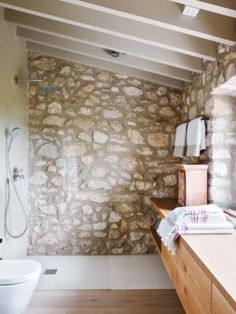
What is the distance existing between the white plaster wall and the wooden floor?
0.73 meters

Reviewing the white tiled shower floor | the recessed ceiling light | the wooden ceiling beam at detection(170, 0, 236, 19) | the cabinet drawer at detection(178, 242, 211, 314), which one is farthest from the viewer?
the white tiled shower floor

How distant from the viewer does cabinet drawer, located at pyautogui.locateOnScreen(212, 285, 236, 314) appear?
1.11 m

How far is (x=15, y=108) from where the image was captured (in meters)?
3.39

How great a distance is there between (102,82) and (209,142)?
1779 millimetres

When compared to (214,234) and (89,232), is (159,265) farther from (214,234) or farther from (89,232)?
(214,234)

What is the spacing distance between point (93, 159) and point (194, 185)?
159 cm

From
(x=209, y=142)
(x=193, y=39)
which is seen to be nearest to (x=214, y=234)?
(x=209, y=142)

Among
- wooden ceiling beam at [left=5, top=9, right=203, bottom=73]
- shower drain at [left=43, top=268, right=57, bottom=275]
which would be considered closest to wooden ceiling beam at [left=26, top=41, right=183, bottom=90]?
wooden ceiling beam at [left=5, top=9, right=203, bottom=73]

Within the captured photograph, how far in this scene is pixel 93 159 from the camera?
12.6 feet

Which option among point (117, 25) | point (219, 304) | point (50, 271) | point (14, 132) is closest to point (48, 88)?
point (14, 132)

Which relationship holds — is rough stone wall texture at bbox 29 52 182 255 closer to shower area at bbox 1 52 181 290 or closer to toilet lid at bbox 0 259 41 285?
shower area at bbox 1 52 181 290

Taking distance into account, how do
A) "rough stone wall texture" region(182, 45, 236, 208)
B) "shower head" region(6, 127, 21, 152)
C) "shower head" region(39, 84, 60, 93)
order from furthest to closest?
"shower head" region(39, 84, 60, 93) → "shower head" region(6, 127, 21, 152) → "rough stone wall texture" region(182, 45, 236, 208)

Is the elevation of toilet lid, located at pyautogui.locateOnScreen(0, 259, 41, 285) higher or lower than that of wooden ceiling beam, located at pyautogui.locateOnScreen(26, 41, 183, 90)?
lower

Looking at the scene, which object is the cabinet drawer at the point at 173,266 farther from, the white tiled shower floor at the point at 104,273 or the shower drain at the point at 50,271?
the shower drain at the point at 50,271
